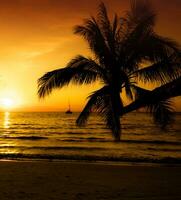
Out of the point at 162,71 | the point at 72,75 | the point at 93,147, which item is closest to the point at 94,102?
the point at 72,75

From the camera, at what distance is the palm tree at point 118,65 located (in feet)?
29.7

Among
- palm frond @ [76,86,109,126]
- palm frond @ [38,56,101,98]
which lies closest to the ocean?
palm frond @ [76,86,109,126]

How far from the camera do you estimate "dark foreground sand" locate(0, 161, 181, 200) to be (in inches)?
288

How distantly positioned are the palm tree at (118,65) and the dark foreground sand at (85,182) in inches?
58.9

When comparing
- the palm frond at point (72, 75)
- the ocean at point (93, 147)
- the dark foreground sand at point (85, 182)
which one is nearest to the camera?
the dark foreground sand at point (85, 182)

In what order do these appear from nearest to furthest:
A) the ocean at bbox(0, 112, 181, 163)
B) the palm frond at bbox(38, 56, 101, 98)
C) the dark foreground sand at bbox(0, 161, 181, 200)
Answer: the dark foreground sand at bbox(0, 161, 181, 200)
the palm frond at bbox(38, 56, 101, 98)
the ocean at bbox(0, 112, 181, 163)

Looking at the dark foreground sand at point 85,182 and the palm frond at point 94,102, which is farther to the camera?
the palm frond at point 94,102

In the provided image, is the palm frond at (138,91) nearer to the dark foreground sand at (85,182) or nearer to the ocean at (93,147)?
the ocean at (93,147)

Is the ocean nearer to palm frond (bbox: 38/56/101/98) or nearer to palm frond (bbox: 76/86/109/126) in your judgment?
palm frond (bbox: 76/86/109/126)

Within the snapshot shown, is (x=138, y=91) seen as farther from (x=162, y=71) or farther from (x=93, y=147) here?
(x=93, y=147)

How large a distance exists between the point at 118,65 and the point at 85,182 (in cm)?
332

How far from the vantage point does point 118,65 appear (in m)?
9.02

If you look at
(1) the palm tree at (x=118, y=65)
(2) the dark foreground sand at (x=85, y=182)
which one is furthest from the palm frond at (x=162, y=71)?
(2) the dark foreground sand at (x=85, y=182)

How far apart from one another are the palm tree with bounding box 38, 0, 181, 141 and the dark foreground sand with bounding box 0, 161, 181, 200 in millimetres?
1495
